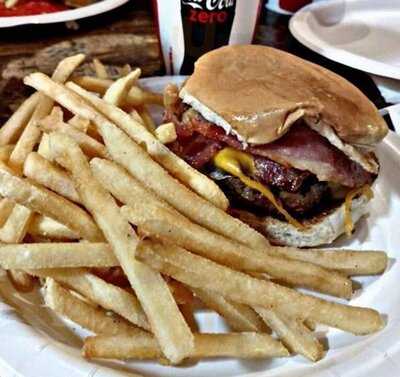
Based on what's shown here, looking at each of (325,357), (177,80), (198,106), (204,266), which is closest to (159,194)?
(204,266)

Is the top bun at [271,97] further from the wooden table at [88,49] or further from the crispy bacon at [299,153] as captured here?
the wooden table at [88,49]

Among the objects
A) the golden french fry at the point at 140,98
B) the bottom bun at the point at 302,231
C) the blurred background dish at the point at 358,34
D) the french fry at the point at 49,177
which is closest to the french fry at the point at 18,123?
the golden french fry at the point at 140,98

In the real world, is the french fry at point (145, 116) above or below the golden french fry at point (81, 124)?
below

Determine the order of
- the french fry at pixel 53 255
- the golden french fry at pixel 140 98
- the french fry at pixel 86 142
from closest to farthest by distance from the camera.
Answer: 1. the french fry at pixel 53 255
2. the french fry at pixel 86 142
3. the golden french fry at pixel 140 98

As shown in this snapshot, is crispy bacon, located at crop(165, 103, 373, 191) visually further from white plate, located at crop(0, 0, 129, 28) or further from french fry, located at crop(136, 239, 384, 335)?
white plate, located at crop(0, 0, 129, 28)

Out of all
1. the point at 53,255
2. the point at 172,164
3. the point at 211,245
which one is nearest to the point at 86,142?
the point at 172,164

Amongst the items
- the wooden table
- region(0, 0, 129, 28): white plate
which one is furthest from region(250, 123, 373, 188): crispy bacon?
region(0, 0, 129, 28): white plate
